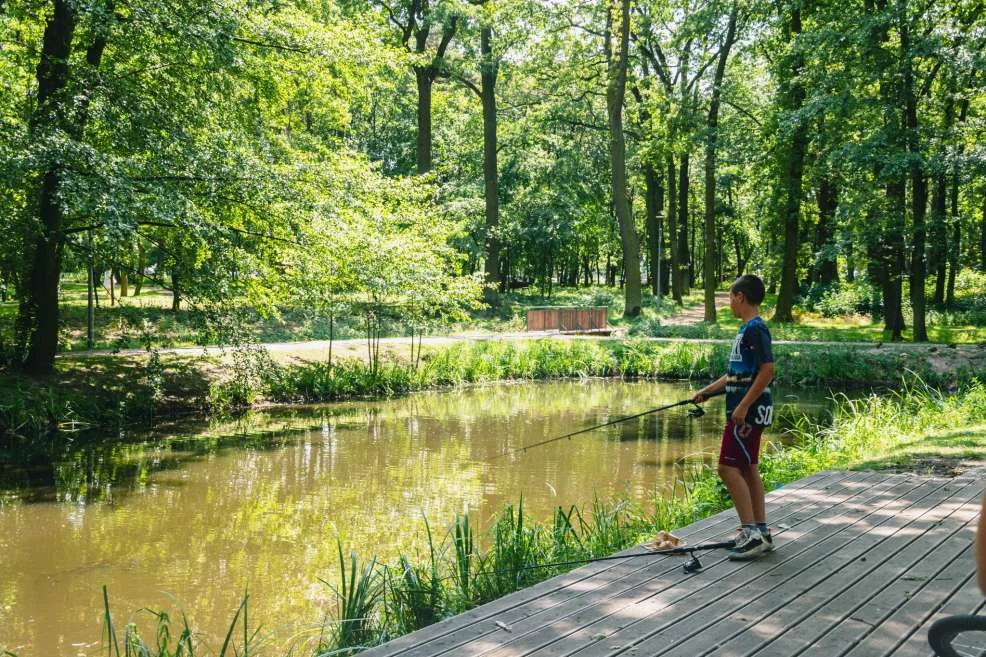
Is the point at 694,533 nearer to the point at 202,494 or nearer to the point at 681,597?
the point at 681,597

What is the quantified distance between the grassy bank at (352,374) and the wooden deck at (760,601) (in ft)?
32.5

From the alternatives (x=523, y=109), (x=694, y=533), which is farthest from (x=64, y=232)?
(x=523, y=109)

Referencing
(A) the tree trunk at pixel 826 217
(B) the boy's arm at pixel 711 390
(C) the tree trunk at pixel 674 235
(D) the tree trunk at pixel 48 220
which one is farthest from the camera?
(C) the tree trunk at pixel 674 235

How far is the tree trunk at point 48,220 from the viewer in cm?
1182

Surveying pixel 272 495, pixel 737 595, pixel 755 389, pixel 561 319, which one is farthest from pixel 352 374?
pixel 737 595

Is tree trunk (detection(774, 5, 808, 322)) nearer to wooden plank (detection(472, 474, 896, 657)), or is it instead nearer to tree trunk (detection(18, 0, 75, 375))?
tree trunk (detection(18, 0, 75, 375))

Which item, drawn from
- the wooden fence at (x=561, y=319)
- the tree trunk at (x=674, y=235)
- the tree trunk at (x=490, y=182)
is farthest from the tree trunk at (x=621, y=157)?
the tree trunk at (x=674, y=235)

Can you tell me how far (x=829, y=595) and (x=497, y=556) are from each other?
1.99 metres

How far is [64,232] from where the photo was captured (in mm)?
12516

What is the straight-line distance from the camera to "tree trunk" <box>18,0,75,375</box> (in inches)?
465

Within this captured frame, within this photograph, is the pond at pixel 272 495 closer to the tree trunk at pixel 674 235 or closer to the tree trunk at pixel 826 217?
the tree trunk at pixel 826 217

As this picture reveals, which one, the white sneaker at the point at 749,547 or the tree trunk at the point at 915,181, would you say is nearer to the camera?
the white sneaker at the point at 749,547

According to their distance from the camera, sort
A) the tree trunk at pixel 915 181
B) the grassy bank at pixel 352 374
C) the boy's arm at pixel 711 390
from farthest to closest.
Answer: the tree trunk at pixel 915 181
the grassy bank at pixel 352 374
the boy's arm at pixel 711 390

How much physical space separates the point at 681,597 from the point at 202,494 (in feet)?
22.4
